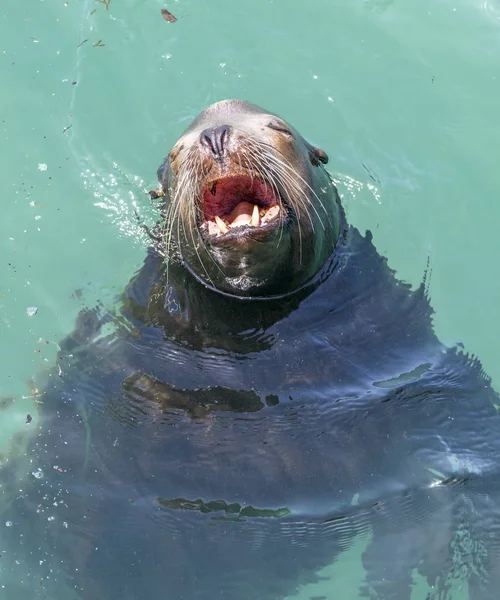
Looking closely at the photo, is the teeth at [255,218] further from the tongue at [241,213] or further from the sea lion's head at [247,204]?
the tongue at [241,213]

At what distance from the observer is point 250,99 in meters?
9.30

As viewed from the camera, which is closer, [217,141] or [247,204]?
[217,141]

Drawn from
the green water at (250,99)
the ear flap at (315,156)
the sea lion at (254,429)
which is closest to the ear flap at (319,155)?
the ear flap at (315,156)

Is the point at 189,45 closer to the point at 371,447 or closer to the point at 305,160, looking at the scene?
the point at 305,160

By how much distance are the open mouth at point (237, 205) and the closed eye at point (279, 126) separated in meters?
0.80

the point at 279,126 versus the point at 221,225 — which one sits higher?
the point at 279,126

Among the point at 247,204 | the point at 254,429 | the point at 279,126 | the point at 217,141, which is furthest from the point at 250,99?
the point at 254,429

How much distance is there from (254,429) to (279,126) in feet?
7.83

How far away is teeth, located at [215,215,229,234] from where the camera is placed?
562 cm

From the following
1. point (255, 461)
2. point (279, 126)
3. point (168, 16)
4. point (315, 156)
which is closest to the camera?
point (255, 461)

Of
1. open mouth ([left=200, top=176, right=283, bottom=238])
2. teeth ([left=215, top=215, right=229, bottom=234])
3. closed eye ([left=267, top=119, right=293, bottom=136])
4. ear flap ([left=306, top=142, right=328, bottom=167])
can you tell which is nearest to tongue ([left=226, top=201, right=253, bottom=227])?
open mouth ([left=200, top=176, right=283, bottom=238])

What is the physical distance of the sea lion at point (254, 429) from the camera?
600 centimetres

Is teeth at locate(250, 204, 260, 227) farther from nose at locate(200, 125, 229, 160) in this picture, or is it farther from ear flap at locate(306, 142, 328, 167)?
ear flap at locate(306, 142, 328, 167)

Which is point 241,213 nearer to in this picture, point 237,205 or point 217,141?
point 237,205
